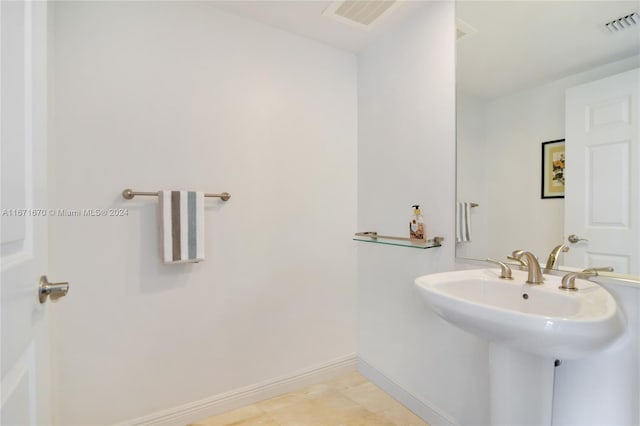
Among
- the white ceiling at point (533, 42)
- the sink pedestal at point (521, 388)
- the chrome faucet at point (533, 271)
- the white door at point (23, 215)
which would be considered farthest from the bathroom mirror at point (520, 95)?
the white door at point (23, 215)

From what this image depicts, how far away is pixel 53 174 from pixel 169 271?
673 mm

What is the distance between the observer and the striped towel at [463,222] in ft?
5.20

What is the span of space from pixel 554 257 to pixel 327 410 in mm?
1451

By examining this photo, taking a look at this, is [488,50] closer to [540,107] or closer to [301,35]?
[540,107]

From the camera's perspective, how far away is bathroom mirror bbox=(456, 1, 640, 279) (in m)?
1.18

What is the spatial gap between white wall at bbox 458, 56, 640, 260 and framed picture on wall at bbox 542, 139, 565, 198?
23 mm

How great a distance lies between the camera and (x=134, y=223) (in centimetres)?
160

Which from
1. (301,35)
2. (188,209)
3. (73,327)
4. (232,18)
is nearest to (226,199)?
(188,209)

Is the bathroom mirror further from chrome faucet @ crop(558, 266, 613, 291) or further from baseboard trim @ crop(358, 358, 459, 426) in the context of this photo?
baseboard trim @ crop(358, 358, 459, 426)

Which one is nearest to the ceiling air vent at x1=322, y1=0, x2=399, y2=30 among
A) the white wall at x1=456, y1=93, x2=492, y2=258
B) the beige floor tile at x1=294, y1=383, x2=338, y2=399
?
the white wall at x1=456, y1=93, x2=492, y2=258

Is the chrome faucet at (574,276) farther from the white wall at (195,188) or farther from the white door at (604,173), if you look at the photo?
the white wall at (195,188)

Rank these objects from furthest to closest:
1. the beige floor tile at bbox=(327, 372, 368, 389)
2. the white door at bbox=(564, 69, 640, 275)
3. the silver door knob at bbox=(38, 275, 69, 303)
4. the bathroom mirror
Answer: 1. the beige floor tile at bbox=(327, 372, 368, 389)
2. the bathroom mirror
3. the white door at bbox=(564, 69, 640, 275)
4. the silver door knob at bbox=(38, 275, 69, 303)

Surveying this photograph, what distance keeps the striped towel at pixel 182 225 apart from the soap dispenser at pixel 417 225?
114 cm

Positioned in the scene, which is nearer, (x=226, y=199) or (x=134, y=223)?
(x=134, y=223)
